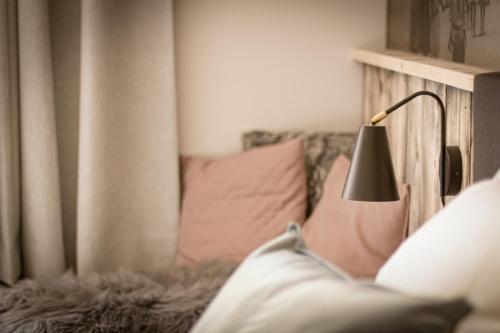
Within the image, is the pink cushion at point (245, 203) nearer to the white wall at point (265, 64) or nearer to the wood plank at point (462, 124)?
the white wall at point (265, 64)

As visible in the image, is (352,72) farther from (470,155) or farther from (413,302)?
(413,302)

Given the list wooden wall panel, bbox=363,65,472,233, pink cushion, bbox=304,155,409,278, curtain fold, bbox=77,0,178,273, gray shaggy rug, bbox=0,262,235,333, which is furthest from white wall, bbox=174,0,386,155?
gray shaggy rug, bbox=0,262,235,333

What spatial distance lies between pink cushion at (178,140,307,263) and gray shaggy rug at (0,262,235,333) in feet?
0.82

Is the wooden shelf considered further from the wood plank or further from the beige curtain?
the beige curtain

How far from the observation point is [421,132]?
2035mm

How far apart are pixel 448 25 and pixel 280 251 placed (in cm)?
130

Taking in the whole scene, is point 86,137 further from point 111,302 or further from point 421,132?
point 421,132

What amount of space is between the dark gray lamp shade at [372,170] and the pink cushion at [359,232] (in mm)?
722

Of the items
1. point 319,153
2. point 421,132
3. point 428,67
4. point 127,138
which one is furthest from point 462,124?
point 127,138

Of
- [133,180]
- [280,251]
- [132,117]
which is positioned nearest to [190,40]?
[132,117]

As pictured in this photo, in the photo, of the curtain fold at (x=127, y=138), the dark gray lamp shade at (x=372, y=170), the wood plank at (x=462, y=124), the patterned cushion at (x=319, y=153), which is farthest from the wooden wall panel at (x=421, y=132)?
the curtain fold at (x=127, y=138)

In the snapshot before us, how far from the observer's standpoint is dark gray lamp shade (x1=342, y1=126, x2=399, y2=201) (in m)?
1.44

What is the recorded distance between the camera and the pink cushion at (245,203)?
8.31ft

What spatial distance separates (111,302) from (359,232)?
0.77 metres
